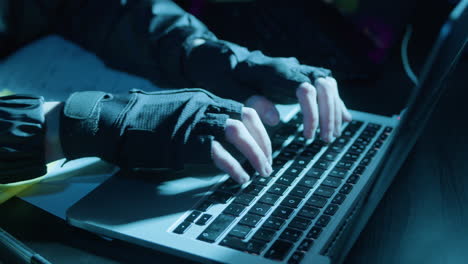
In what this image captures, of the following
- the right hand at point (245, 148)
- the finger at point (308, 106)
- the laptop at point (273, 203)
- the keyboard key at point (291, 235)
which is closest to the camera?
the laptop at point (273, 203)

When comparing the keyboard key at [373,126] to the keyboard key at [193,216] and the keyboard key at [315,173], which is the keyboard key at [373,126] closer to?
the keyboard key at [315,173]

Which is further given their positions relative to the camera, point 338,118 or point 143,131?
point 338,118

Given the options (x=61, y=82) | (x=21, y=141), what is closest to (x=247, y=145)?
(x=21, y=141)

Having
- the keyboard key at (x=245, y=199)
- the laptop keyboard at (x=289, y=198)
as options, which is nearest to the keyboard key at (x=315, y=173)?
the laptop keyboard at (x=289, y=198)

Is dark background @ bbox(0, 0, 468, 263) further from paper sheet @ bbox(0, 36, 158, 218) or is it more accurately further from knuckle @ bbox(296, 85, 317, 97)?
knuckle @ bbox(296, 85, 317, 97)

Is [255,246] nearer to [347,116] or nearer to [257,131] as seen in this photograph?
[257,131]

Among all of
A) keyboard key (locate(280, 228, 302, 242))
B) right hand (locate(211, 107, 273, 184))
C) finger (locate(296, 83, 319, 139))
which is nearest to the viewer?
keyboard key (locate(280, 228, 302, 242))

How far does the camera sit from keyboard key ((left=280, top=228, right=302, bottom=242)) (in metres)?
0.51

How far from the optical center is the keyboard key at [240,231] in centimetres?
51

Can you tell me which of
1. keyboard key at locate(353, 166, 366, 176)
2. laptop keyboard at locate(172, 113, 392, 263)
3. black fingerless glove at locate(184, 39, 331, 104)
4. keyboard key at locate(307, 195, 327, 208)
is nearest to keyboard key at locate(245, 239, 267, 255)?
laptop keyboard at locate(172, 113, 392, 263)

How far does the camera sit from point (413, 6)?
107 centimetres

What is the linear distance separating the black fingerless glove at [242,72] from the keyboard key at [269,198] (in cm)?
22

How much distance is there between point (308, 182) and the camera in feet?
2.02

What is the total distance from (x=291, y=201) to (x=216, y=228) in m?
0.11
